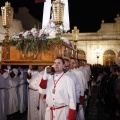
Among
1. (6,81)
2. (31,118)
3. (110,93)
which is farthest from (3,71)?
(110,93)

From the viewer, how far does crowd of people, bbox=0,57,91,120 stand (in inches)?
163

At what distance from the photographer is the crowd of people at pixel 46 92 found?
13.6ft

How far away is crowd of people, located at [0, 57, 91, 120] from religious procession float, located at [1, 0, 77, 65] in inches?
15.6

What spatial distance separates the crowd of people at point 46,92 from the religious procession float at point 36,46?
40 centimetres

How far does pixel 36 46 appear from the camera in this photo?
18.1ft

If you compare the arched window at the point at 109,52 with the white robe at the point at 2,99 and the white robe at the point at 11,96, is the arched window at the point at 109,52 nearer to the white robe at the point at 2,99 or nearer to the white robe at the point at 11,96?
the white robe at the point at 11,96

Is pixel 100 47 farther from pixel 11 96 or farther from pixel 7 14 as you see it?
pixel 7 14

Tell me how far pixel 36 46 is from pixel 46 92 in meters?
1.48

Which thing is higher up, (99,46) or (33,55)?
(99,46)

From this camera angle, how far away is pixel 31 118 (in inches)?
265

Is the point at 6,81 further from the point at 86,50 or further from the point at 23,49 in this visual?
the point at 86,50

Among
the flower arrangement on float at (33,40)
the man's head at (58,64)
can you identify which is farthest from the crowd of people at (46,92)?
the flower arrangement on float at (33,40)

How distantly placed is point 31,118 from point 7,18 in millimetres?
3063

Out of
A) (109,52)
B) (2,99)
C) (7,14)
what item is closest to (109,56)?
(109,52)
